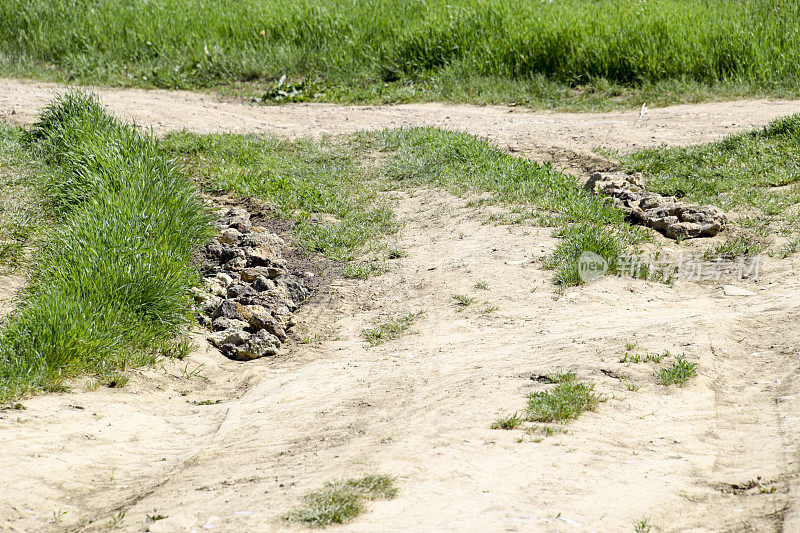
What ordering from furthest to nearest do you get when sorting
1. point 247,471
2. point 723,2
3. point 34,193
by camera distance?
point 723,2, point 34,193, point 247,471

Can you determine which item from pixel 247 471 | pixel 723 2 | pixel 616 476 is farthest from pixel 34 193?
pixel 723 2

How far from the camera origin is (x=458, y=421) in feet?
11.7

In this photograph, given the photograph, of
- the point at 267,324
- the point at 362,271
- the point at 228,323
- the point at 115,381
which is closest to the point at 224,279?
the point at 228,323

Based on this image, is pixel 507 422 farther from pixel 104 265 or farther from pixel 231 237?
pixel 231 237

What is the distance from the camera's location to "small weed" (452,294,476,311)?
5387mm

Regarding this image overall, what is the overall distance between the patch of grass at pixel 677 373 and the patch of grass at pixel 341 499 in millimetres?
1691

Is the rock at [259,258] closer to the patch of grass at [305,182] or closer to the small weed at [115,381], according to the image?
the patch of grass at [305,182]

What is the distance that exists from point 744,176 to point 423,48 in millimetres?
6567

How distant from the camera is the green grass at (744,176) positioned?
6320 mm

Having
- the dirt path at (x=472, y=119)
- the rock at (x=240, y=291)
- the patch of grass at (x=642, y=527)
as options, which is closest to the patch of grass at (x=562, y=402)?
the patch of grass at (x=642, y=527)

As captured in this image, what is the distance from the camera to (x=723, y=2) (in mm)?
12297

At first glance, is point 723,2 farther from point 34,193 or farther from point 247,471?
point 247,471

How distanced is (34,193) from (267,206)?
7.17ft

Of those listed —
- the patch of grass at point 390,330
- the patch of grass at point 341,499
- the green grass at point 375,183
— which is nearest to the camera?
the patch of grass at point 341,499
